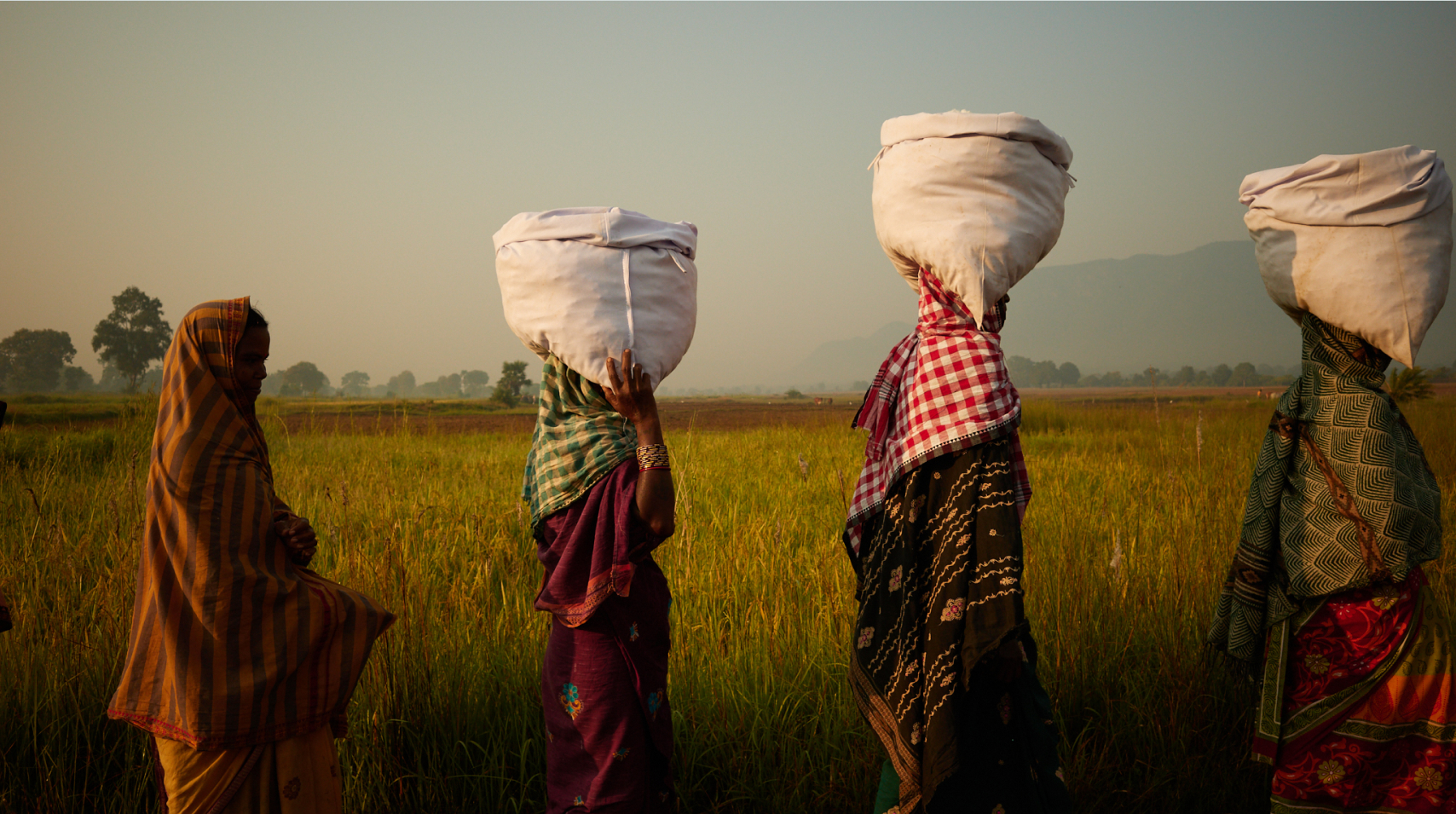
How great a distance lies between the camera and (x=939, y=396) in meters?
1.86

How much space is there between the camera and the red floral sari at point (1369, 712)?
2.15 metres

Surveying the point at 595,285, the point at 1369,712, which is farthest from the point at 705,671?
the point at 1369,712

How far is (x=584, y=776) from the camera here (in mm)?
1886

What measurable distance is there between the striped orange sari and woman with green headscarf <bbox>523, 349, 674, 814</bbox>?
0.61 meters

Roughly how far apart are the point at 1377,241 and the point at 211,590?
3.27 meters

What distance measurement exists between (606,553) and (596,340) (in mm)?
Result: 552

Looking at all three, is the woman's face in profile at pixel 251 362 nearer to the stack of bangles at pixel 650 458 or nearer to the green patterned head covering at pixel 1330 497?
the stack of bangles at pixel 650 458

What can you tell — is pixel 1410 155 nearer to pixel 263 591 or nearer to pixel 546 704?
pixel 546 704

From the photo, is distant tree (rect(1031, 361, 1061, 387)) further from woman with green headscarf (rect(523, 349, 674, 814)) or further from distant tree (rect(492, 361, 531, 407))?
woman with green headscarf (rect(523, 349, 674, 814))

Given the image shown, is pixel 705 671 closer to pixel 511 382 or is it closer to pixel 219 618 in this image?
pixel 219 618

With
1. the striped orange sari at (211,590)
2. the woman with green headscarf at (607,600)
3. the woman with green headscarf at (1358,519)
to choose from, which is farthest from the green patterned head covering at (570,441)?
the woman with green headscarf at (1358,519)

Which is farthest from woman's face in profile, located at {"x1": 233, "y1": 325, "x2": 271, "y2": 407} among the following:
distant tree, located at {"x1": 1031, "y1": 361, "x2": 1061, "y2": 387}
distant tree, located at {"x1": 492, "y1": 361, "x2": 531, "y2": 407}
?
distant tree, located at {"x1": 1031, "y1": 361, "x2": 1061, "y2": 387}

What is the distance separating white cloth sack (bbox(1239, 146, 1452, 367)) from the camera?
6.93 feet

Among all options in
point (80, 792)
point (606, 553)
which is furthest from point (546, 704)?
point (80, 792)
